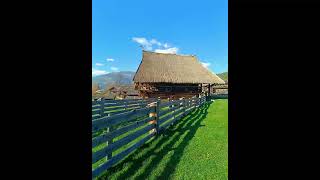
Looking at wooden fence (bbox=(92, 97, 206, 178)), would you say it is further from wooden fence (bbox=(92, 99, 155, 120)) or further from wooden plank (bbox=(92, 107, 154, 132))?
wooden fence (bbox=(92, 99, 155, 120))

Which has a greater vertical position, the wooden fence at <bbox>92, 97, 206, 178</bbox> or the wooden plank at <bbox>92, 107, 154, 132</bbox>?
the wooden plank at <bbox>92, 107, 154, 132</bbox>

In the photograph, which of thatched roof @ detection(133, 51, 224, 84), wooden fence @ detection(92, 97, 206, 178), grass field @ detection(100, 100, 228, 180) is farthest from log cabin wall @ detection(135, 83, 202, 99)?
grass field @ detection(100, 100, 228, 180)

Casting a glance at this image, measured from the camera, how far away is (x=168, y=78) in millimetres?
33000

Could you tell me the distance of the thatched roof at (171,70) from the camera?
108ft

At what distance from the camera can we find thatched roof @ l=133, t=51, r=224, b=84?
32938mm

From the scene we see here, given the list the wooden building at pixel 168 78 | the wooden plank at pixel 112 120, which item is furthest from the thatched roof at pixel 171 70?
the wooden plank at pixel 112 120

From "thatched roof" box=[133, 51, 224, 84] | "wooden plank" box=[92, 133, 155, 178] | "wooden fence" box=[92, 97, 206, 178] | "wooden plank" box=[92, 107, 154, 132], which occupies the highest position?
"thatched roof" box=[133, 51, 224, 84]

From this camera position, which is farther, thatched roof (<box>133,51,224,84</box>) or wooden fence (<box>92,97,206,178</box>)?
thatched roof (<box>133,51,224,84</box>)

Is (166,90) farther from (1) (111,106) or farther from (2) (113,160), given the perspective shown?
(2) (113,160)

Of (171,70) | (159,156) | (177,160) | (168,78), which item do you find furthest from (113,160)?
(171,70)
